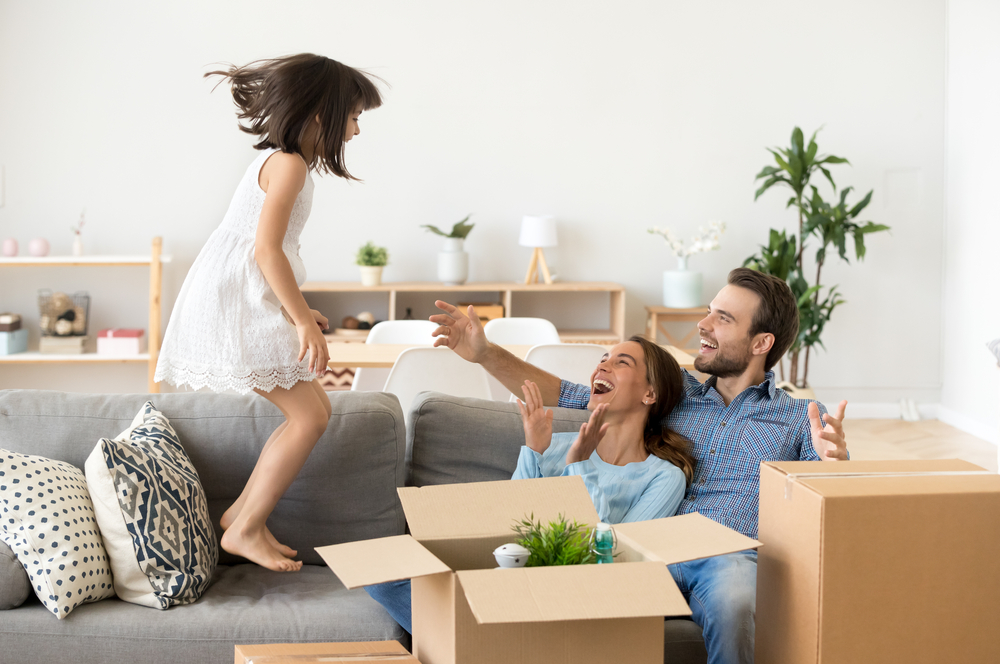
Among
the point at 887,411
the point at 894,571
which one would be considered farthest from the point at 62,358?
the point at 887,411

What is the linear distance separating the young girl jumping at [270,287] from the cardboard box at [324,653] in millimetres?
541

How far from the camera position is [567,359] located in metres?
3.12

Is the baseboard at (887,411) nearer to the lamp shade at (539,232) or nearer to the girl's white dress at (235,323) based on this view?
the lamp shade at (539,232)

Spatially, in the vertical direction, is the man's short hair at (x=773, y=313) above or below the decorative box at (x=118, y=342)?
above

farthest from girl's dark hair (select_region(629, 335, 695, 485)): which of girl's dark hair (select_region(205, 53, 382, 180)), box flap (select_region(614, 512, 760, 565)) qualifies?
girl's dark hair (select_region(205, 53, 382, 180))

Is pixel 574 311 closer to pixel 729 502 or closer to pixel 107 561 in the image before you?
pixel 729 502

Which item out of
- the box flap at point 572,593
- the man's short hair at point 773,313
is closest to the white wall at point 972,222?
the man's short hair at point 773,313

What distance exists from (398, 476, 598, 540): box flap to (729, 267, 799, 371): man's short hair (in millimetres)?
858

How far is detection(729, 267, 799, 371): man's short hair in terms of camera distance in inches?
79.0

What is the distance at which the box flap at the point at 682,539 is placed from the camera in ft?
3.79

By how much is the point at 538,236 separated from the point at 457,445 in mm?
3168

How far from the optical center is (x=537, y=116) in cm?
521

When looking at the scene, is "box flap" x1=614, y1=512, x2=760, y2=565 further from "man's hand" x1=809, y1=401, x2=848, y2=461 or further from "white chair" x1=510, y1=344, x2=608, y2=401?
"white chair" x1=510, y1=344, x2=608, y2=401

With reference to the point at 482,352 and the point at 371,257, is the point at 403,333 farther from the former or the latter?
the point at 482,352
